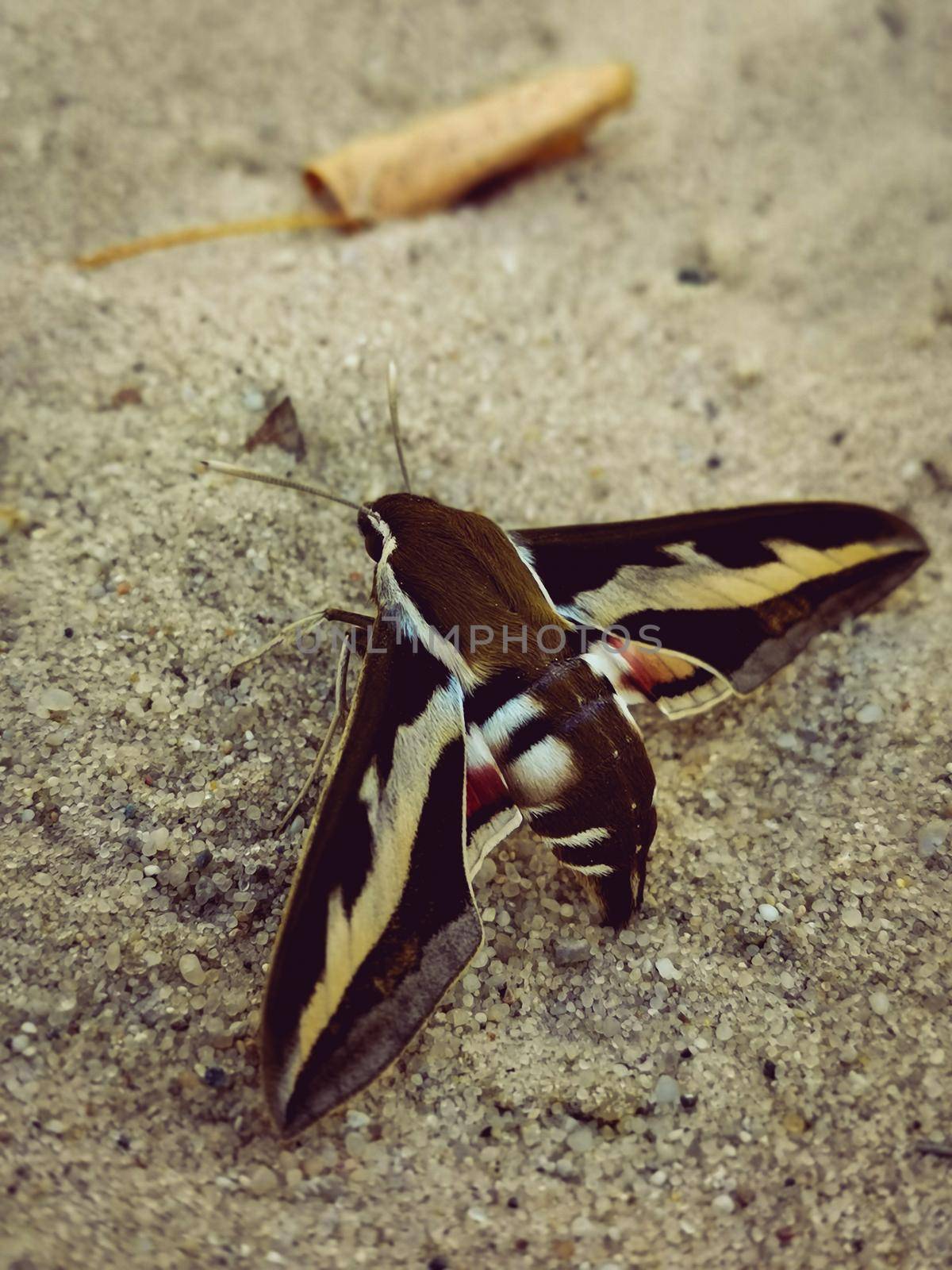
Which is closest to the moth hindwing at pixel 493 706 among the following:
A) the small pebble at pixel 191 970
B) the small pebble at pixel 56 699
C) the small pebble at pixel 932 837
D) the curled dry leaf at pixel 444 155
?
the small pebble at pixel 191 970

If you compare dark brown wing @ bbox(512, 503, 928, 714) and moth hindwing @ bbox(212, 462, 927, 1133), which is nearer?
moth hindwing @ bbox(212, 462, 927, 1133)

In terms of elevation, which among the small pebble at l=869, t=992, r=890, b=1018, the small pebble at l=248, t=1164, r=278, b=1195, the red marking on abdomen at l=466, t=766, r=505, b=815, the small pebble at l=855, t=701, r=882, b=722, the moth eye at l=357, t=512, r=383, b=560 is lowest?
the small pebble at l=248, t=1164, r=278, b=1195

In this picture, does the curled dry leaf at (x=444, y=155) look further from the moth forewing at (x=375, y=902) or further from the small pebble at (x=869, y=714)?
the small pebble at (x=869, y=714)

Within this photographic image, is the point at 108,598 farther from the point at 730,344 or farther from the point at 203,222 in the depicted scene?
the point at 730,344

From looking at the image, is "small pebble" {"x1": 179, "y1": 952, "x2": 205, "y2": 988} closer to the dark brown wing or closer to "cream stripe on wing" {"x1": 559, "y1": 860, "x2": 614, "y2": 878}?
"cream stripe on wing" {"x1": 559, "y1": 860, "x2": 614, "y2": 878}

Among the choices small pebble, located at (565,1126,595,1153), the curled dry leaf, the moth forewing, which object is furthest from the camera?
the curled dry leaf

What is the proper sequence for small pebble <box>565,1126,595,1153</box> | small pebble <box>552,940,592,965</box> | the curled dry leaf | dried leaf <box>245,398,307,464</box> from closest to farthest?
1. small pebble <box>565,1126,595,1153</box>
2. small pebble <box>552,940,592,965</box>
3. dried leaf <box>245,398,307,464</box>
4. the curled dry leaf

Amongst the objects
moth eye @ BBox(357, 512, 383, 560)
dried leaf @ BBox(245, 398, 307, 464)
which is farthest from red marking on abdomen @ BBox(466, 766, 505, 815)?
dried leaf @ BBox(245, 398, 307, 464)

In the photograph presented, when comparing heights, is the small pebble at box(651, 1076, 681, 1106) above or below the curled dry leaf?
below
